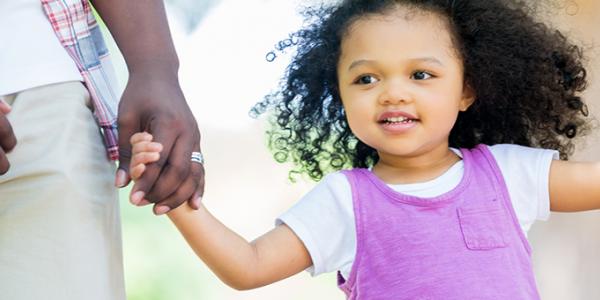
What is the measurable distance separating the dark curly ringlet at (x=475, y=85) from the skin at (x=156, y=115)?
2.00 feet

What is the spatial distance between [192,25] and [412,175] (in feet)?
6.66

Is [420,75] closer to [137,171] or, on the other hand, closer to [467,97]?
[467,97]

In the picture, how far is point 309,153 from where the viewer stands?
2.52 metres

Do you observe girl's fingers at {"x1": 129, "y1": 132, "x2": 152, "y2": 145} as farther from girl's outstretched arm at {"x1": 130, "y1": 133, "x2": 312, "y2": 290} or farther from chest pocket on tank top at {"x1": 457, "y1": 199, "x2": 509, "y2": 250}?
chest pocket on tank top at {"x1": 457, "y1": 199, "x2": 509, "y2": 250}

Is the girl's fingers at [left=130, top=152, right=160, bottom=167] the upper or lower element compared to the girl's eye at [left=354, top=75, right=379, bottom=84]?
lower

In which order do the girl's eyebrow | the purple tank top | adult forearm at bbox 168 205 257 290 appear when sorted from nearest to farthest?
adult forearm at bbox 168 205 257 290
the purple tank top
the girl's eyebrow

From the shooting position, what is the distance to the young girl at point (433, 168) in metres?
2.00

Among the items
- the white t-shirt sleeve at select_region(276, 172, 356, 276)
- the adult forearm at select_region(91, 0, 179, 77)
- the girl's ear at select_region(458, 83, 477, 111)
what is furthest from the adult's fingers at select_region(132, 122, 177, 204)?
the girl's ear at select_region(458, 83, 477, 111)

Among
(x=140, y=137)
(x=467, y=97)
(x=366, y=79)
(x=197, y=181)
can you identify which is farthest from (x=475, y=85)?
(x=140, y=137)

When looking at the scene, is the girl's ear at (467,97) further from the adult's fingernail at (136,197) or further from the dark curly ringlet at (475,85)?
the adult's fingernail at (136,197)

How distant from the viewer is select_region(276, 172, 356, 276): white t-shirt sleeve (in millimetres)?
2055

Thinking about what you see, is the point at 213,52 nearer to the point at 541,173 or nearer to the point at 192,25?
the point at 192,25

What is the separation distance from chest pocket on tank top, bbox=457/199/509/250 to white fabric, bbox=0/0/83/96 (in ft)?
2.72

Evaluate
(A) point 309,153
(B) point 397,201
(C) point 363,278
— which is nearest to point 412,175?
(B) point 397,201
